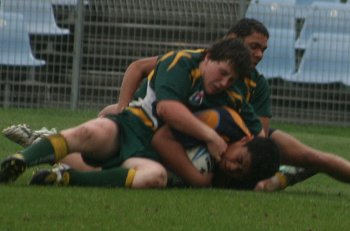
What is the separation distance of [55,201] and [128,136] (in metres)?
1.16

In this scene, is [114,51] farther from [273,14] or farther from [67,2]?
[273,14]

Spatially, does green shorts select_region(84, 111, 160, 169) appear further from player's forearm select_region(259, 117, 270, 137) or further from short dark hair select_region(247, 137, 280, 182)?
player's forearm select_region(259, 117, 270, 137)

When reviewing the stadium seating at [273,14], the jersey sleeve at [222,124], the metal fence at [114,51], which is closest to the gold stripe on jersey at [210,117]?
the jersey sleeve at [222,124]

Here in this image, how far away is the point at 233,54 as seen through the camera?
8.34 meters

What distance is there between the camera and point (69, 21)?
17.9 m

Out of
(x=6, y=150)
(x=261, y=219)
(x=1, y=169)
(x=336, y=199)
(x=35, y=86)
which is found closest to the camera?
(x=261, y=219)

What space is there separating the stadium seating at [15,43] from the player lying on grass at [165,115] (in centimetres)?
885

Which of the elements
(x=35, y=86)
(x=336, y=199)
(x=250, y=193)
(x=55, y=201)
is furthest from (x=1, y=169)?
(x=35, y=86)

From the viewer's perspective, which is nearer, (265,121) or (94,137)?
(94,137)

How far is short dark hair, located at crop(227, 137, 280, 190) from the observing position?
27.4 feet

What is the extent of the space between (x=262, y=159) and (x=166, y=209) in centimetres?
115

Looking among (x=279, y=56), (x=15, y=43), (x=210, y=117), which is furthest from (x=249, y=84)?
(x=15, y=43)

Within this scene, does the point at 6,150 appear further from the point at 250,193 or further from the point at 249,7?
the point at 249,7

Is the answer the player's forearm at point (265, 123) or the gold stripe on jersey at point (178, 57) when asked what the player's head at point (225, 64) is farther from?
the player's forearm at point (265, 123)
